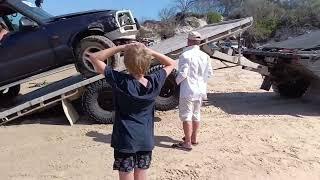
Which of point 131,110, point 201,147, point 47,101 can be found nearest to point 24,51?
point 47,101

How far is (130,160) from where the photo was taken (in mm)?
4531

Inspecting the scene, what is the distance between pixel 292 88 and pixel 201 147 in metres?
4.95

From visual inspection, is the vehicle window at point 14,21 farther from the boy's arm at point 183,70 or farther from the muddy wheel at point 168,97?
the boy's arm at point 183,70

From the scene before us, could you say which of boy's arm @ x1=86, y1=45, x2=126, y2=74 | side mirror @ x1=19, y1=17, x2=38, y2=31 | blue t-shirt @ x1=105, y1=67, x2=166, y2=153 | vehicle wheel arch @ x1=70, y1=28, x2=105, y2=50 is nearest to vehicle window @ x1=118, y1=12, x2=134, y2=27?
vehicle wheel arch @ x1=70, y1=28, x2=105, y2=50

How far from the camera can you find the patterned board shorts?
14.8 ft

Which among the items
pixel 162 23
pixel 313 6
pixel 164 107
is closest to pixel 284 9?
pixel 313 6

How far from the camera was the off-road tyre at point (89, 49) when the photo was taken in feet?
29.4

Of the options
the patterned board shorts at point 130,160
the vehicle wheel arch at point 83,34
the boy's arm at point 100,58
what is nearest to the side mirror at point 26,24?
the vehicle wheel arch at point 83,34

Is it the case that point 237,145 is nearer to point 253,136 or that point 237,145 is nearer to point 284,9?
point 253,136

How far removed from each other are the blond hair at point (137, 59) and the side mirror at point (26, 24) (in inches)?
202

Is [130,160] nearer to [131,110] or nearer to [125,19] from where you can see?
[131,110]

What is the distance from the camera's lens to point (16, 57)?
359 inches

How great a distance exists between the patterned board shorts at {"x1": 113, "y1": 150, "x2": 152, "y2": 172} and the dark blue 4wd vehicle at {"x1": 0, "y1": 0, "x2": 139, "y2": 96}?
4582 mm

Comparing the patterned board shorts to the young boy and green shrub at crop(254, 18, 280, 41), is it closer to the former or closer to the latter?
the young boy
